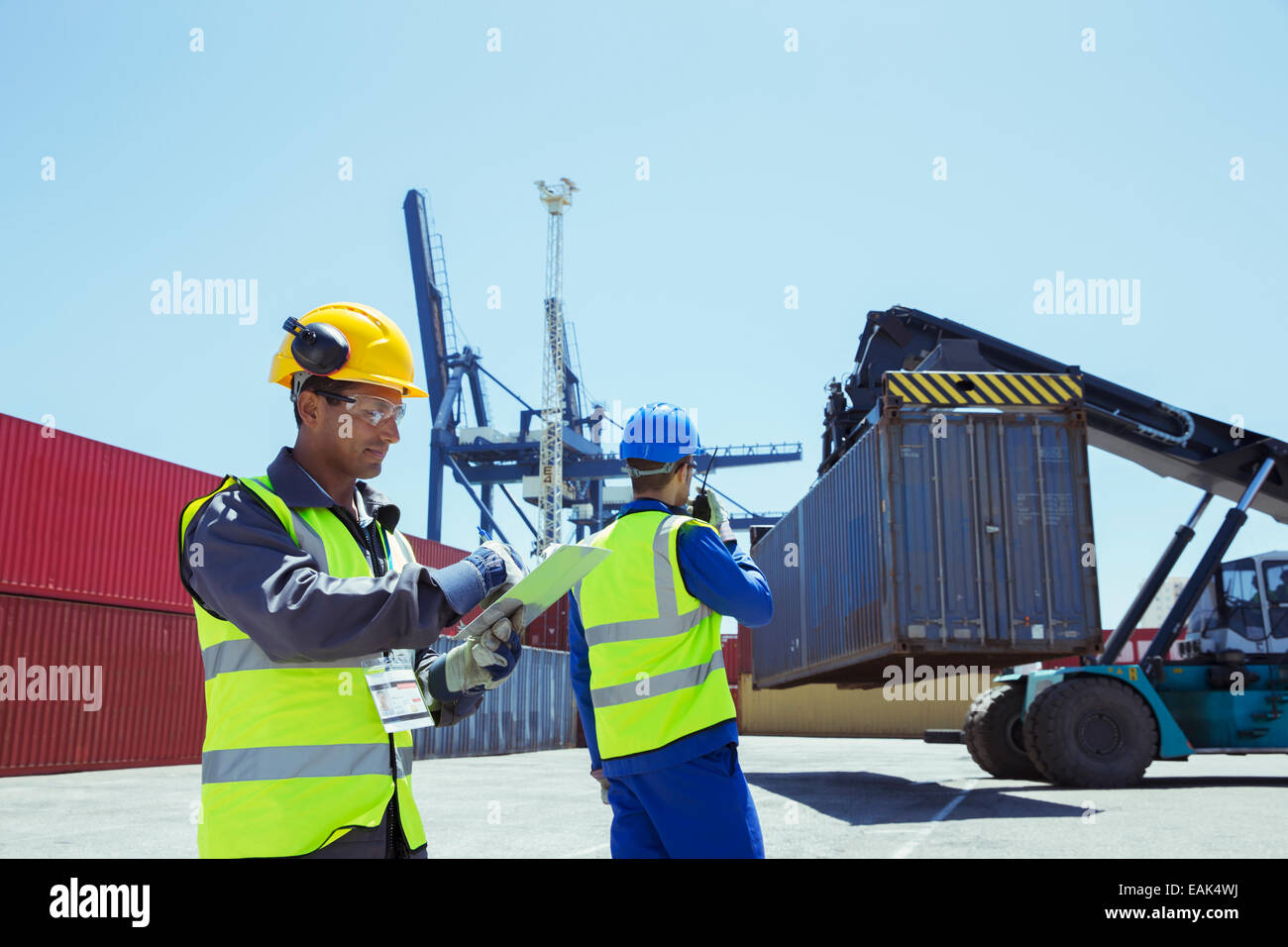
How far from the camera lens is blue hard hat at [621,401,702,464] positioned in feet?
9.96

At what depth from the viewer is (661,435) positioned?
3041 millimetres

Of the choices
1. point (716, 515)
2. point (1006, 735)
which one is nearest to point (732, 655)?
point (1006, 735)

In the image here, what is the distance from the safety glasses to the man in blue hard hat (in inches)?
33.2

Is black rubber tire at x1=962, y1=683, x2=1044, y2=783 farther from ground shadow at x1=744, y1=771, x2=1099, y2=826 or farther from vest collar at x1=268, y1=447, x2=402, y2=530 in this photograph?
vest collar at x1=268, y1=447, x2=402, y2=530

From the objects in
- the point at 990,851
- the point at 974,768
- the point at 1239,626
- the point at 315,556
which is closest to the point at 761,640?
the point at 974,768

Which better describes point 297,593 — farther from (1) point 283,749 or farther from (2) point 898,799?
(2) point 898,799

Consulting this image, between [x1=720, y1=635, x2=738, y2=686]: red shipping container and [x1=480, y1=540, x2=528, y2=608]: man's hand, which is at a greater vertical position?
[x1=480, y1=540, x2=528, y2=608]: man's hand

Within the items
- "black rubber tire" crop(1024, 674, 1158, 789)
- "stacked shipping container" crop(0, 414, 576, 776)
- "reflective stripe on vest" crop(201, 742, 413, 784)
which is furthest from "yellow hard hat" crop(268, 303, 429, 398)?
"stacked shipping container" crop(0, 414, 576, 776)

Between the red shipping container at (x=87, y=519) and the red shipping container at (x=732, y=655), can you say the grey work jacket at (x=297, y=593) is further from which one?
the red shipping container at (x=732, y=655)

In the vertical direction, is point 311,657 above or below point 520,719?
above

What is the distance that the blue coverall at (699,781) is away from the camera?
2539mm

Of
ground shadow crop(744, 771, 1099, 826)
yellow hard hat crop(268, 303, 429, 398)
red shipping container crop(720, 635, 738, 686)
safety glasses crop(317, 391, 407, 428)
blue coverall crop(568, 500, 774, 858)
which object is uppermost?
yellow hard hat crop(268, 303, 429, 398)

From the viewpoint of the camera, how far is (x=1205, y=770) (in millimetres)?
15953

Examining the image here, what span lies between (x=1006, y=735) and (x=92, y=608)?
13.7 metres
